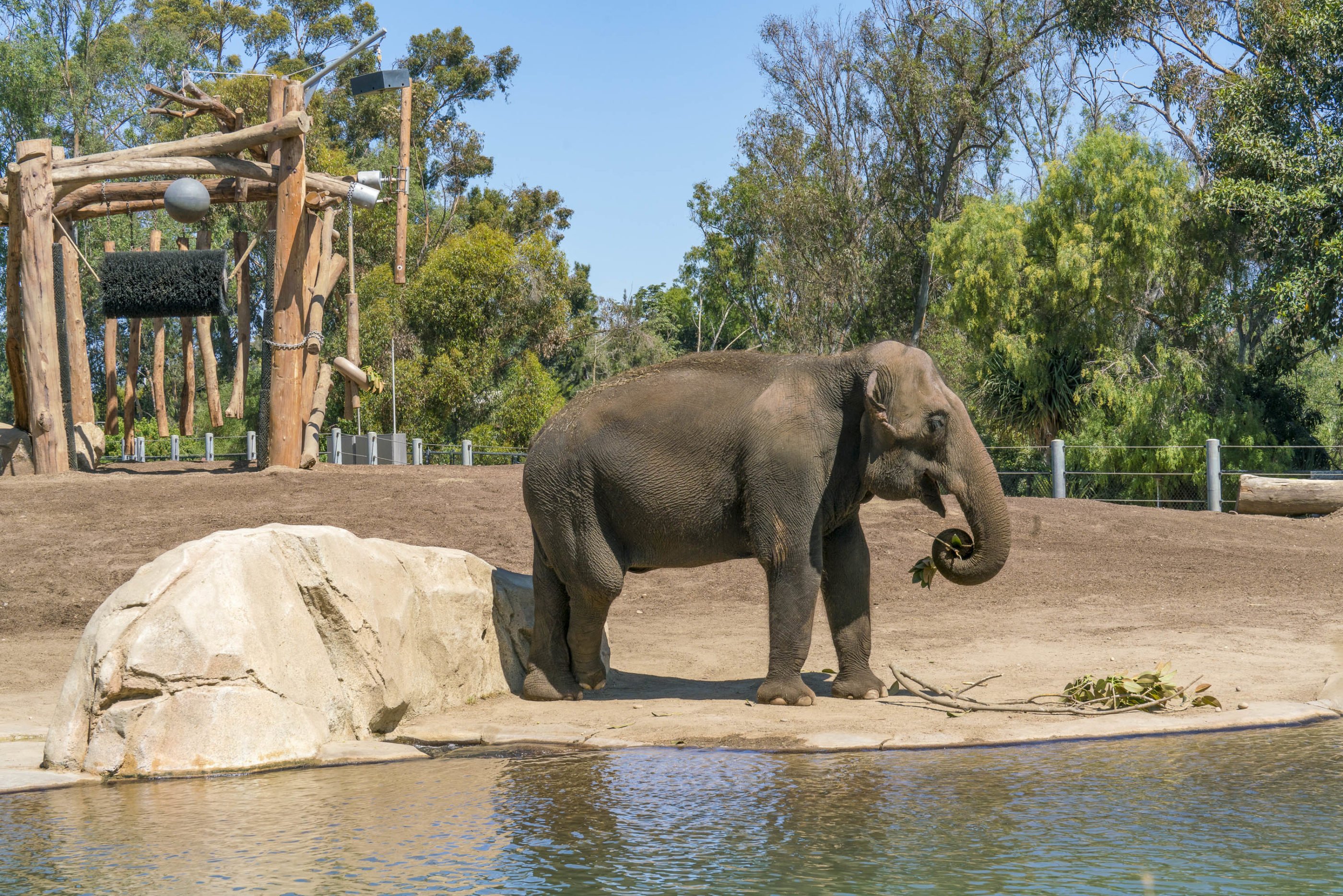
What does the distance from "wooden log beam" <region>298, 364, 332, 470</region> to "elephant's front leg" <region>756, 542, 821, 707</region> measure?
423 inches

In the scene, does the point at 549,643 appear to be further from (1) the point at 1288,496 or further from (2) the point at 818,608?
(1) the point at 1288,496

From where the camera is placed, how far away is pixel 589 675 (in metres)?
8.67

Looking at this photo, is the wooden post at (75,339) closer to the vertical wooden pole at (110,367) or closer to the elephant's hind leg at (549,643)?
the vertical wooden pole at (110,367)

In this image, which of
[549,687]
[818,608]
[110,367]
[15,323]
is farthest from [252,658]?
[110,367]

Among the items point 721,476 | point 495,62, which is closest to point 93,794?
point 721,476

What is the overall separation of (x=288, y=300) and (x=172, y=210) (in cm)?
170

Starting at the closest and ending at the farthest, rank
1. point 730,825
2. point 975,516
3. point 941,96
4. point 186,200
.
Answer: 1. point 730,825
2. point 975,516
3. point 186,200
4. point 941,96

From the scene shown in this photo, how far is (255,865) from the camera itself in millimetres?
4750

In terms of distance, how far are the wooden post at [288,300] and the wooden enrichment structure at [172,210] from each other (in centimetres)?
1

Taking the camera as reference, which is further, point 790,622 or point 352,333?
point 352,333

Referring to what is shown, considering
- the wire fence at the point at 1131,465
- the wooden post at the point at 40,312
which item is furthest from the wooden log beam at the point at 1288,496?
the wooden post at the point at 40,312

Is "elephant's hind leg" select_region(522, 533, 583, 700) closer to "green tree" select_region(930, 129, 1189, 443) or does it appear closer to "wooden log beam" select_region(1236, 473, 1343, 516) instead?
"wooden log beam" select_region(1236, 473, 1343, 516)

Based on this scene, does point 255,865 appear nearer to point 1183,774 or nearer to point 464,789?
point 464,789

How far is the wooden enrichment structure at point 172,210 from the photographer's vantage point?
16703mm
